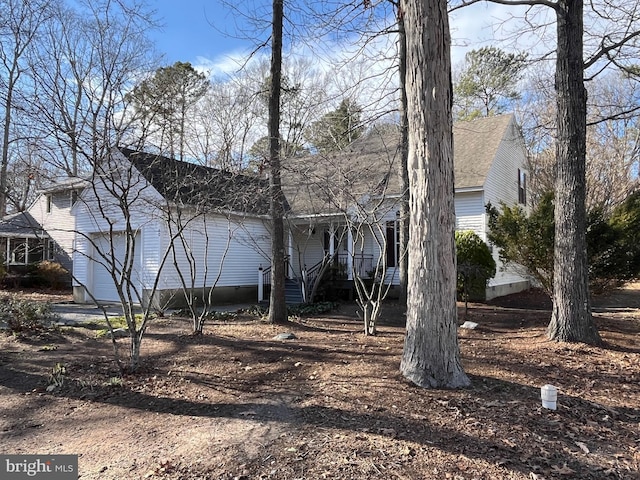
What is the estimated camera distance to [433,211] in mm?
4652

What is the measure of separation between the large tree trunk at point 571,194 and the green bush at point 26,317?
29.4ft

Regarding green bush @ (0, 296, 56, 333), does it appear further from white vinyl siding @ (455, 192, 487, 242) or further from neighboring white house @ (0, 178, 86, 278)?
neighboring white house @ (0, 178, 86, 278)

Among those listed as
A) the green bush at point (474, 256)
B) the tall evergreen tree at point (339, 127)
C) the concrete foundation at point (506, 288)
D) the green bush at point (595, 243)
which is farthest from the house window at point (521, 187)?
the tall evergreen tree at point (339, 127)

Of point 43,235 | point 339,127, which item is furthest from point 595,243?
point 43,235

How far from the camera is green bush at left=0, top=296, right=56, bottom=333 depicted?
796 centimetres

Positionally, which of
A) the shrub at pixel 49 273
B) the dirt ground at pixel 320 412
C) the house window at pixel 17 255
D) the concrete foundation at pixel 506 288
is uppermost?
the house window at pixel 17 255

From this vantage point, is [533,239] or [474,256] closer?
[533,239]

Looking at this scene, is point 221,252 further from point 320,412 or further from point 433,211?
point 320,412

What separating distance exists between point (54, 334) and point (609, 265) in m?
10.8

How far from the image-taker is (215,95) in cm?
1282

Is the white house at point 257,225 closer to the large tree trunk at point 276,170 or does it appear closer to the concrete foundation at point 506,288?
the concrete foundation at point 506,288

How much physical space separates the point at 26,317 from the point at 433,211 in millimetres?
7543

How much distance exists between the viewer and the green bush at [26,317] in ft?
26.1

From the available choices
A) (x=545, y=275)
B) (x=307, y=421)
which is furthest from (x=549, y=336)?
(x=307, y=421)
